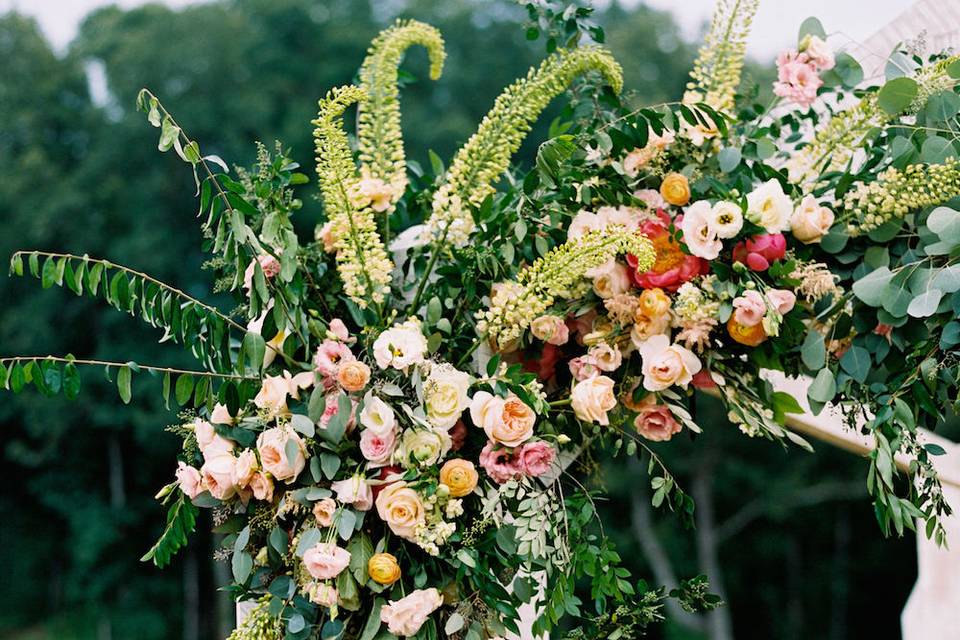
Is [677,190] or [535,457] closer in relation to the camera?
[535,457]

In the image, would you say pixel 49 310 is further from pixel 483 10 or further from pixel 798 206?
pixel 798 206

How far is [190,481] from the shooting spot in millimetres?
1378

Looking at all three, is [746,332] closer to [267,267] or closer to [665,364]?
[665,364]

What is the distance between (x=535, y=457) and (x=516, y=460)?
29 millimetres

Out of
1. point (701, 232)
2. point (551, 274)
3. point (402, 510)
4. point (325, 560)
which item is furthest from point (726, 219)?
point (325, 560)

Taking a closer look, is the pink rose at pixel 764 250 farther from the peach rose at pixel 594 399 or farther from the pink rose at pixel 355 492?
the pink rose at pixel 355 492

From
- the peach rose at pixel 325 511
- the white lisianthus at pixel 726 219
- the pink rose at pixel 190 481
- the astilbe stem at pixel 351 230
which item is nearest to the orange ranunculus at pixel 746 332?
the white lisianthus at pixel 726 219

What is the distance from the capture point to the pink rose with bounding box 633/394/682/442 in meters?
1.46

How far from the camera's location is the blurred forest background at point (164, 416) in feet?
42.8

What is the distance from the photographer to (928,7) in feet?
5.67

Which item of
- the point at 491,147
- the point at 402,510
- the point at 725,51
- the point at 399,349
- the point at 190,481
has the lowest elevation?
the point at 402,510

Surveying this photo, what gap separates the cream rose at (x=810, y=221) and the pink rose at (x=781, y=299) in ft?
0.35

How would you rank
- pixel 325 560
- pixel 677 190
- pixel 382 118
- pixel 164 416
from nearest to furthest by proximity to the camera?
pixel 325 560 < pixel 677 190 < pixel 382 118 < pixel 164 416

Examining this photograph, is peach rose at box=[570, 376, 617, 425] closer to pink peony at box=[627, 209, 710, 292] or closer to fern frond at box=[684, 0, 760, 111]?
pink peony at box=[627, 209, 710, 292]
